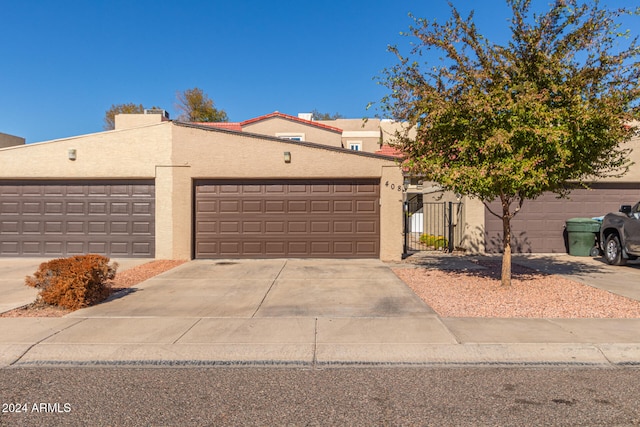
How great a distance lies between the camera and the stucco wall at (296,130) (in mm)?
24234

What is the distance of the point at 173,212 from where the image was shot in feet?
39.6

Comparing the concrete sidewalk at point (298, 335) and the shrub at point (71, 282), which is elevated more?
the shrub at point (71, 282)

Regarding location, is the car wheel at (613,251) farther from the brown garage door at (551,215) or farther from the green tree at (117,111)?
the green tree at (117,111)

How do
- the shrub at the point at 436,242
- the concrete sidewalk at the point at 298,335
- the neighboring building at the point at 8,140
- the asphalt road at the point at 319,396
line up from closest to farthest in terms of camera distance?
the asphalt road at the point at 319,396
the concrete sidewalk at the point at 298,335
the shrub at the point at 436,242
the neighboring building at the point at 8,140

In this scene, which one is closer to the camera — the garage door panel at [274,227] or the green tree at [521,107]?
the green tree at [521,107]

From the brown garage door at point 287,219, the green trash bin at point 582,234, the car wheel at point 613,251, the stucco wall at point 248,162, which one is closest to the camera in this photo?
the car wheel at point 613,251

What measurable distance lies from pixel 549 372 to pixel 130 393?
405cm

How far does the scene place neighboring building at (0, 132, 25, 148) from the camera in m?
18.2

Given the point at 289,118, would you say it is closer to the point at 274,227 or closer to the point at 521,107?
the point at 274,227

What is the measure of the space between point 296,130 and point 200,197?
13011 mm

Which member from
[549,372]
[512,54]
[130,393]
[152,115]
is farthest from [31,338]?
[152,115]

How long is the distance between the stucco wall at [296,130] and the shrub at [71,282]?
59.7 feet

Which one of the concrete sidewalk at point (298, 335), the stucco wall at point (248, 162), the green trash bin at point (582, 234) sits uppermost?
the stucco wall at point (248, 162)

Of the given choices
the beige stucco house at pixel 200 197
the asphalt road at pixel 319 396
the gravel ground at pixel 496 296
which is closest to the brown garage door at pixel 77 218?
the beige stucco house at pixel 200 197
